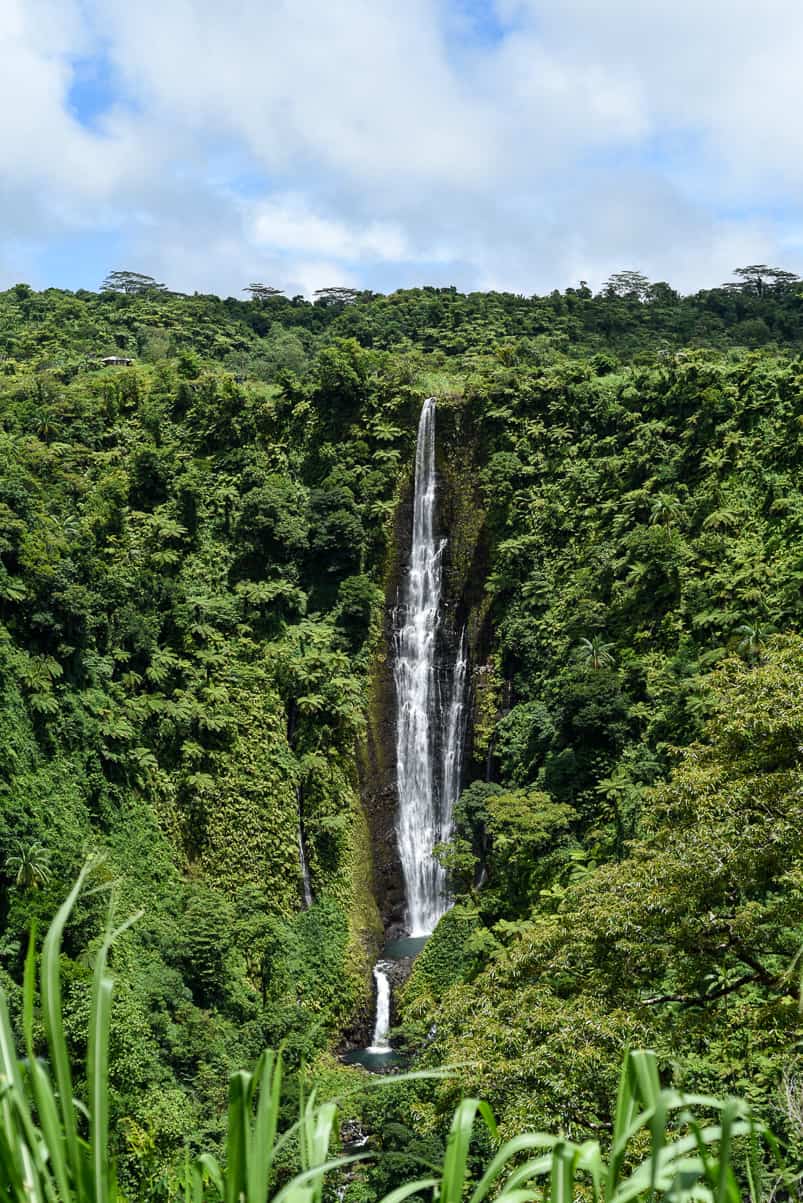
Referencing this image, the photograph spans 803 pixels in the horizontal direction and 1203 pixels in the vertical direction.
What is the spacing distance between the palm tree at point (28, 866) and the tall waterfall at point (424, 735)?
11.1 metres

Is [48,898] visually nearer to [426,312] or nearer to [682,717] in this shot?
[682,717]

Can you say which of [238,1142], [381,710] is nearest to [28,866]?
[381,710]

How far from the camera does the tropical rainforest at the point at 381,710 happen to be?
11.3 meters

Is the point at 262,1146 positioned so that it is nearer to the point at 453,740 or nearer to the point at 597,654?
the point at 597,654

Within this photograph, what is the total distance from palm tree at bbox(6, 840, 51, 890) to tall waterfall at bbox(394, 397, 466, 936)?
36.3 feet

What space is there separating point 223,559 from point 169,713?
20.0 feet

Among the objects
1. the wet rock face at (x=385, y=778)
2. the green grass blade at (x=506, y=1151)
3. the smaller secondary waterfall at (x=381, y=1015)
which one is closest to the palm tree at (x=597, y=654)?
the wet rock face at (x=385, y=778)

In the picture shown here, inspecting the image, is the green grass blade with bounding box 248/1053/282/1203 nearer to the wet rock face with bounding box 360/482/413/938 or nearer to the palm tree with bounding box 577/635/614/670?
the palm tree with bounding box 577/635/614/670

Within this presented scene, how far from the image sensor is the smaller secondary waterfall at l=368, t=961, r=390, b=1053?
2420 cm

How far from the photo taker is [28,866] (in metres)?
19.4

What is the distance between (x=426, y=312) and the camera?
4641 cm

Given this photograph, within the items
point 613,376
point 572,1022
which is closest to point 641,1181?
point 572,1022

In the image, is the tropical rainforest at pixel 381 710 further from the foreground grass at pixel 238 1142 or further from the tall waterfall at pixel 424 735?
the foreground grass at pixel 238 1142

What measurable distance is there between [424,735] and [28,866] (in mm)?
12739
